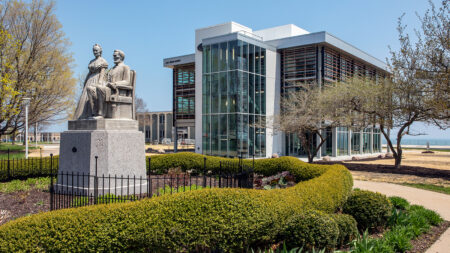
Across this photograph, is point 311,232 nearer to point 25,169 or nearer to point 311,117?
point 25,169

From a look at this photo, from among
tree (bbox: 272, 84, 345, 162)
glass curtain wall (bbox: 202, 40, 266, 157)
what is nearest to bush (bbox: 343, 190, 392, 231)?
tree (bbox: 272, 84, 345, 162)

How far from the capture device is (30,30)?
2491cm

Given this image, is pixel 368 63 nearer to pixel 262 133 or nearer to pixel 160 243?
pixel 262 133

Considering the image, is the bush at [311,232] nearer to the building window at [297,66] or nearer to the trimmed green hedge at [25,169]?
the trimmed green hedge at [25,169]

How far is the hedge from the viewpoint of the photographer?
15.0ft

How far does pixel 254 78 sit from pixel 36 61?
17.5 metres

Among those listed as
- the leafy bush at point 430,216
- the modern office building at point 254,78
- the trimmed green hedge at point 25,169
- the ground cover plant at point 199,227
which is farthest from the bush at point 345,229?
the modern office building at point 254,78

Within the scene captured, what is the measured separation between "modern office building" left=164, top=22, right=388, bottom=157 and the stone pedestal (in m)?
18.2

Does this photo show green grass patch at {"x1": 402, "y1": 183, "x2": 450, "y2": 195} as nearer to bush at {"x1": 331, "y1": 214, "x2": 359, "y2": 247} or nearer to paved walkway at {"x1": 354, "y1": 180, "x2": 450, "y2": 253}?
paved walkway at {"x1": 354, "y1": 180, "x2": 450, "y2": 253}

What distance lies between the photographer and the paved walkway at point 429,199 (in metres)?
6.45

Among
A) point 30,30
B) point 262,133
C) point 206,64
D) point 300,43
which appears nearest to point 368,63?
point 300,43

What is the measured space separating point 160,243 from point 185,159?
9.62 metres

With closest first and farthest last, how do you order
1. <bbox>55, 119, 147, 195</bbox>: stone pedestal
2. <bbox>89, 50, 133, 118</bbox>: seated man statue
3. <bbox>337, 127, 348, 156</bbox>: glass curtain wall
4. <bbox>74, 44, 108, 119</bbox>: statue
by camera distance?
<bbox>55, 119, 147, 195</bbox>: stone pedestal → <bbox>89, 50, 133, 118</bbox>: seated man statue → <bbox>74, 44, 108, 119</bbox>: statue → <bbox>337, 127, 348, 156</bbox>: glass curtain wall

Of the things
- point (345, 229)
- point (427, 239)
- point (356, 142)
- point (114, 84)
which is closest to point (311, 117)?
point (356, 142)
